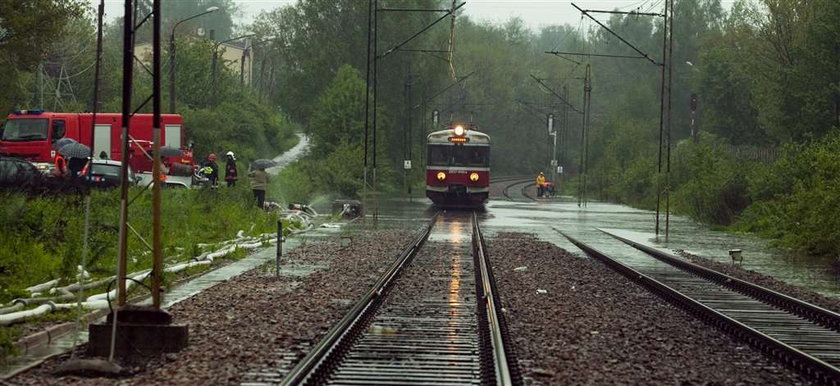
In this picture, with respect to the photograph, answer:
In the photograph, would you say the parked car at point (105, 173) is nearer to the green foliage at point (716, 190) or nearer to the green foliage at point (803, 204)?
the green foliage at point (803, 204)

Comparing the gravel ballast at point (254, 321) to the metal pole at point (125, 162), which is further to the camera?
the metal pole at point (125, 162)

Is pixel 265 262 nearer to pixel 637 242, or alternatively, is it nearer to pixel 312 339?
pixel 312 339

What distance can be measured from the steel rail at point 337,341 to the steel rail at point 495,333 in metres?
1.45

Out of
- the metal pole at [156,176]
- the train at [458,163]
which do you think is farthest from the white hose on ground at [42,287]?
the train at [458,163]

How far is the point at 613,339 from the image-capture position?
1368cm

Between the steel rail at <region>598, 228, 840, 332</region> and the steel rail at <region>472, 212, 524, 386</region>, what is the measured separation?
4170 millimetres

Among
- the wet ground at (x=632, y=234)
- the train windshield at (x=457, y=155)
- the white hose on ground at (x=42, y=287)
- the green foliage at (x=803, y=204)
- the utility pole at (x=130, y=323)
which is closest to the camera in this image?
the utility pole at (x=130, y=323)

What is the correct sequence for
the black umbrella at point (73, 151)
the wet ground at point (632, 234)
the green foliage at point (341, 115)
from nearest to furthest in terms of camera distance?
the wet ground at point (632, 234) < the black umbrella at point (73, 151) < the green foliage at point (341, 115)

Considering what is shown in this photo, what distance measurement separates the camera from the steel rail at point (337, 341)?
10.5 m

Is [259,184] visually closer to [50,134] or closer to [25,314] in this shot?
[50,134]

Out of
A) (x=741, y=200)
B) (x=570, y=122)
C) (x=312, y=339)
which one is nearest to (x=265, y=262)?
(x=312, y=339)

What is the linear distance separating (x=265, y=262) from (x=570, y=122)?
4517 inches

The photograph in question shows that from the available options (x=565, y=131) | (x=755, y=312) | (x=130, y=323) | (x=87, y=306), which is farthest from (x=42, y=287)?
(x=565, y=131)

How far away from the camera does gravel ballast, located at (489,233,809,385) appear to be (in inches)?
445
